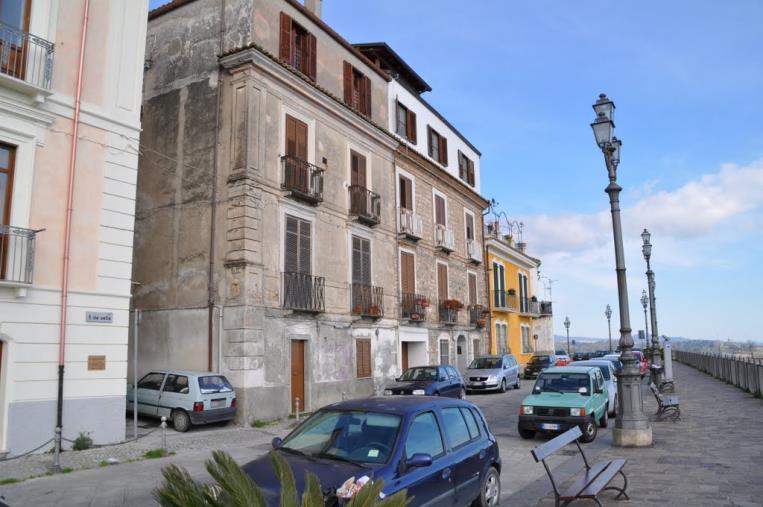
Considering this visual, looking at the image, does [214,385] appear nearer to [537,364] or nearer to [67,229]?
[67,229]

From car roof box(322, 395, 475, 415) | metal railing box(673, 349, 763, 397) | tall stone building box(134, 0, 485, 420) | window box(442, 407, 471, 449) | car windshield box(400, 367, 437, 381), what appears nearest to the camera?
car roof box(322, 395, 475, 415)

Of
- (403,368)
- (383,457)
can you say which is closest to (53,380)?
(383,457)

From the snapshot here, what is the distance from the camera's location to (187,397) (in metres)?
14.8

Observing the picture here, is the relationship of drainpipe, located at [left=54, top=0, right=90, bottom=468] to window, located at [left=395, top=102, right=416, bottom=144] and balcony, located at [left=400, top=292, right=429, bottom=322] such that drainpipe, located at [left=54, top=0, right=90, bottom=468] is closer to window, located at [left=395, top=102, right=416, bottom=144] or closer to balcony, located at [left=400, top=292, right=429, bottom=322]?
balcony, located at [left=400, top=292, right=429, bottom=322]

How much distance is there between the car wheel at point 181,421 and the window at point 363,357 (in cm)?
767

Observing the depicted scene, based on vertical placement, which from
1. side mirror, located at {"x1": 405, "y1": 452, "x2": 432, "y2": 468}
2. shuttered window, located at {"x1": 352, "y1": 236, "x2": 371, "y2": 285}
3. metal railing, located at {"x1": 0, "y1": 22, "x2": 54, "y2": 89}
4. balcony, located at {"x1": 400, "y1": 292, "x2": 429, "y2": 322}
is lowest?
side mirror, located at {"x1": 405, "y1": 452, "x2": 432, "y2": 468}

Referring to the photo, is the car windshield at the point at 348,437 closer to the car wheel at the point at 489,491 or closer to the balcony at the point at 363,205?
the car wheel at the point at 489,491

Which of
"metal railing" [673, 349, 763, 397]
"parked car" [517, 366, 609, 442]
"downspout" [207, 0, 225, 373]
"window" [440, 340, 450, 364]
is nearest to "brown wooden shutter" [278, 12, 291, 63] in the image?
"downspout" [207, 0, 225, 373]

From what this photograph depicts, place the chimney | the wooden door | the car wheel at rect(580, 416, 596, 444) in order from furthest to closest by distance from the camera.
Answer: the chimney < the wooden door < the car wheel at rect(580, 416, 596, 444)

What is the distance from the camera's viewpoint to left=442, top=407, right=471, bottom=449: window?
6758 millimetres

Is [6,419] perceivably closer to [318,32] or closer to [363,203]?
[363,203]

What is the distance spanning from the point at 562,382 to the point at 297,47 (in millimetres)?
13824

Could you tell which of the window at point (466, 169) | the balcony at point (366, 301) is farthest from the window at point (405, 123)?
the balcony at point (366, 301)

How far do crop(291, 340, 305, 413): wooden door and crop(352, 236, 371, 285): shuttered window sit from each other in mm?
3956
